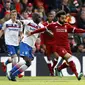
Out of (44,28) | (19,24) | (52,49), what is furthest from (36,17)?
(52,49)

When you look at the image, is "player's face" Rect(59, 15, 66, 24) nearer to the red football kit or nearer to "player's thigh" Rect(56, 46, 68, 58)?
the red football kit

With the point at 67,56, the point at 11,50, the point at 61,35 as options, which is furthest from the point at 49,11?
the point at 67,56

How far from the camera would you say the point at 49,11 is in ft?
78.3

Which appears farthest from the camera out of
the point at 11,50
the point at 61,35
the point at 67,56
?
the point at 11,50

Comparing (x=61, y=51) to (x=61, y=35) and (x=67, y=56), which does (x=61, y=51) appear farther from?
(x=61, y=35)

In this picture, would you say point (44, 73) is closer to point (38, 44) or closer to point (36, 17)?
point (38, 44)

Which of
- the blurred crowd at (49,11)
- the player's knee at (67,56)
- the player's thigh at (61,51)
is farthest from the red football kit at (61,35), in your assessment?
the blurred crowd at (49,11)

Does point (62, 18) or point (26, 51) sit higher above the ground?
point (62, 18)

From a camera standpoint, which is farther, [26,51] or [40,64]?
[40,64]

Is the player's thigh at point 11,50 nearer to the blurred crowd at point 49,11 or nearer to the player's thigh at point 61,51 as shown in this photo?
the blurred crowd at point 49,11

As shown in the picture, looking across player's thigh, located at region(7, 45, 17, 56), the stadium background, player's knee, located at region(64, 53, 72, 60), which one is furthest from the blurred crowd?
player's knee, located at region(64, 53, 72, 60)

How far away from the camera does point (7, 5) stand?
21.8m

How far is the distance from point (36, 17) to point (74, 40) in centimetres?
576

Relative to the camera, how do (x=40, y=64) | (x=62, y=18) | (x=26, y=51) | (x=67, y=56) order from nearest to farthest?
(x=26, y=51) → (x=67, y=56) → (x=62, y=18) → (x=40, y=64)
